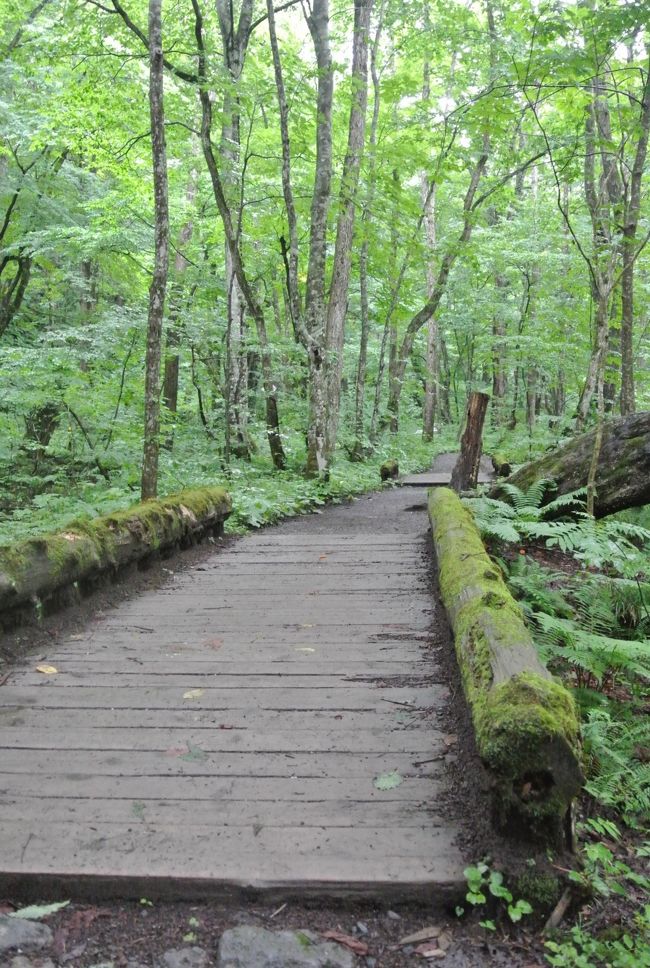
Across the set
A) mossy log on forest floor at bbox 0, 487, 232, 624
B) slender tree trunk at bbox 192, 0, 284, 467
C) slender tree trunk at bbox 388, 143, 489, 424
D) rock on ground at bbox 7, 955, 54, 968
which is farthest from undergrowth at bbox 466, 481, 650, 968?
slender tree trunk at bbox 388, 143, 489, 424

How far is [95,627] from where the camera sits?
191 inches

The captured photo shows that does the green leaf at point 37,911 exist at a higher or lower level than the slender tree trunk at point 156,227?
lower

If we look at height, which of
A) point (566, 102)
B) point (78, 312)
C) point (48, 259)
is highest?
point (566, 102)

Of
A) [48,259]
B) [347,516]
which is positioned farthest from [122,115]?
[347,516]

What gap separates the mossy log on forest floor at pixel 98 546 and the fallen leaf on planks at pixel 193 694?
4.56 ft

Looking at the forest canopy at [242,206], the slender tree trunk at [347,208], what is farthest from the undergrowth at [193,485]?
the slender tree trunk at [347,208]

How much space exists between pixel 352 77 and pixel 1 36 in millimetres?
8941

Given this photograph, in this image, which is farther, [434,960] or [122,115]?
[122,115]

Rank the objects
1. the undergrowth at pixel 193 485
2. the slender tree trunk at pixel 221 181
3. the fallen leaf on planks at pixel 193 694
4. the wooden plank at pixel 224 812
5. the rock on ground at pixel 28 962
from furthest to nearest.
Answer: the slender tree trunk at pixel 221 181 < the undergrowth at pixel 193 485 < the fallen leaf on planks at pixel 193 694 < the wooden plank at pixel 224 812 < the rock on ground at pixel 28 962

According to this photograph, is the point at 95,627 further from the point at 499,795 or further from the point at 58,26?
the point at 58,26

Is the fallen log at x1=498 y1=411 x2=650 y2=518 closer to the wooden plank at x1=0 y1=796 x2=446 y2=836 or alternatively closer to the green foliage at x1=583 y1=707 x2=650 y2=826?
the green foliage at x1=583 y1=707 x2=650 y2=826

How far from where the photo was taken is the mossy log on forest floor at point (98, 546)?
4.37m

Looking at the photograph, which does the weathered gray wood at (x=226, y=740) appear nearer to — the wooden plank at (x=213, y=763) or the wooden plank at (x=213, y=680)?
the wooden plank at (x=213, y=763)

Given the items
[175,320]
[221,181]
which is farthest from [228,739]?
[175,320]
